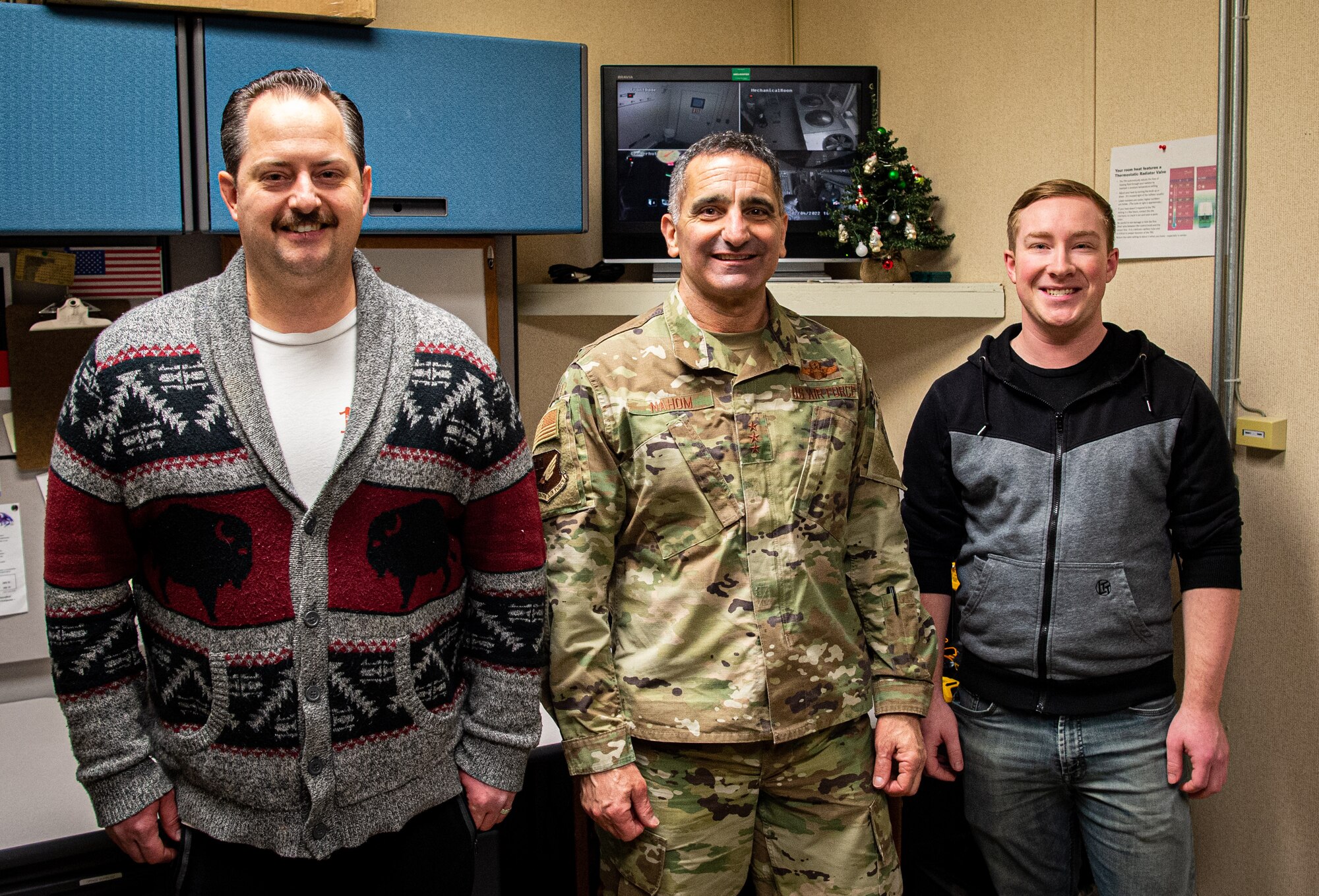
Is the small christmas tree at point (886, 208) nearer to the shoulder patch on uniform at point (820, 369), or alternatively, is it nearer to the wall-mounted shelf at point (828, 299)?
the wall-mounted shelf at point (828, 299)

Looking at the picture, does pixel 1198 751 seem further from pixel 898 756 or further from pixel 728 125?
pixel 728 125

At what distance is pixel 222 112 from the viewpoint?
5.30 feet

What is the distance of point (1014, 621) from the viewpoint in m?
1.50

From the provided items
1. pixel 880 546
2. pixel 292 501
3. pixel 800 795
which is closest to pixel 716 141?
pixel 880 546

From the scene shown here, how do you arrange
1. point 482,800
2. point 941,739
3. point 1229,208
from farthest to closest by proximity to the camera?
point 1229,208, point 941,739, point 482,800

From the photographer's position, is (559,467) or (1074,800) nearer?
(559,467)

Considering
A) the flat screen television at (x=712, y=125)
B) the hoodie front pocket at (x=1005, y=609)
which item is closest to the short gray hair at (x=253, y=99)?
the hoodie front pocket at (x=1005, y=609)

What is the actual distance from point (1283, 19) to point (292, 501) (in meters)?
1.61

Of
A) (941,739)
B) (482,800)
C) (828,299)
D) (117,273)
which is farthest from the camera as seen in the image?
(828,299)

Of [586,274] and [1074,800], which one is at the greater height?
[586,274]

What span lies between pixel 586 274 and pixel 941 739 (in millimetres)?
1254

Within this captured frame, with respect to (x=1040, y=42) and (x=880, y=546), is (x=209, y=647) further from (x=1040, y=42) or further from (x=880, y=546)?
(x=1040, y=42)

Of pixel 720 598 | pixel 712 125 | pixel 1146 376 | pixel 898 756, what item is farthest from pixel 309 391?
pixel 712 125

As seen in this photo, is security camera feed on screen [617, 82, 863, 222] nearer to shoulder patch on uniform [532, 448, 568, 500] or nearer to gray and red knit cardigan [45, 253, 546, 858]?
shoulder patch on uniform [532, 448, 568, 500]
